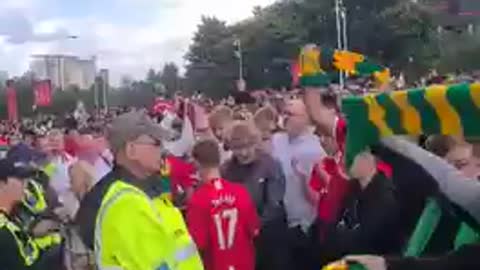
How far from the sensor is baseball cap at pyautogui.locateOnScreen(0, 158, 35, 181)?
22.5ft

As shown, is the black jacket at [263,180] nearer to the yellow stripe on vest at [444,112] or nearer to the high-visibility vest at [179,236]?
the high-visibility vest at [179,236]

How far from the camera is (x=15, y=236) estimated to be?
6.33 meters

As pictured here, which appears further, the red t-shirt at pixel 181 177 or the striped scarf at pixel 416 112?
the red t-shirt at pixel 181 177

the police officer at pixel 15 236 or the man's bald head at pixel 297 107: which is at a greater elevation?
the man's bald head at pixel 297 107

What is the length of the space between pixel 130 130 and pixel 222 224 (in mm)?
2040

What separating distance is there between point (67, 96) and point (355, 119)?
85.3 m

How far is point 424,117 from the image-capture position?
233cm

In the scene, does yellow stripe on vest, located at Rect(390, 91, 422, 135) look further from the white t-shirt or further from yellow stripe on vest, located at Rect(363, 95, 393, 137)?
the white t-shirt

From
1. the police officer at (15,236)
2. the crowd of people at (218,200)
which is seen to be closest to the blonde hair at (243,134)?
the crowd of people at (218,200)

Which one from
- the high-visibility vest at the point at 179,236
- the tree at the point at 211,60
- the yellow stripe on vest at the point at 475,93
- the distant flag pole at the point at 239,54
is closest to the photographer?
the yellow stripe on vest at the point at 475,93

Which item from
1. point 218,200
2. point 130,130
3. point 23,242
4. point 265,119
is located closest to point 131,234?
point 130,130

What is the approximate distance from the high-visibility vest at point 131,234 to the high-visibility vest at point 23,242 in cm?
165

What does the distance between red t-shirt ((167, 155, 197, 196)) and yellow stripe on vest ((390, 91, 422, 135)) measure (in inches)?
271

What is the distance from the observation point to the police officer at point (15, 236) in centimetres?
620
